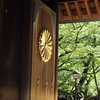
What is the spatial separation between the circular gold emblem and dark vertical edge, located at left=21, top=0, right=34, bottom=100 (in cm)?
36

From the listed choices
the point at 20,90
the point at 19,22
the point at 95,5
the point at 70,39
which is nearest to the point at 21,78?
the point at 20,90

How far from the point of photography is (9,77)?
262 centimetres

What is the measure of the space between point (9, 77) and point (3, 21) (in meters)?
0.73

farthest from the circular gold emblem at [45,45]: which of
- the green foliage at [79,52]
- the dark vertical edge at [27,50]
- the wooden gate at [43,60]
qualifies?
the green foliage at [79,52]

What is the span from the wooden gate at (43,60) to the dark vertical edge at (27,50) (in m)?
0.12

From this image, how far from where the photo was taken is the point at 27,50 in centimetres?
266

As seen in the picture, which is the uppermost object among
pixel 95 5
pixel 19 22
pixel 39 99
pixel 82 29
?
pixel 82 29

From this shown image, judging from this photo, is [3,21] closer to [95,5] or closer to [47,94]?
[47,94]

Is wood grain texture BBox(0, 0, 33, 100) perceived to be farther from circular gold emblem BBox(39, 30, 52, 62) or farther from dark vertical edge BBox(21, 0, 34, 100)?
circular gold emblem BBox(39, 30, 52, 62)

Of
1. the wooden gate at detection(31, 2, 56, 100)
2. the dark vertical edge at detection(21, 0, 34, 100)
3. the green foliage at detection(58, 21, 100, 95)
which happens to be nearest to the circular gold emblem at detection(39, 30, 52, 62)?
the wooden gate at detection(31, 2, 56, 100)

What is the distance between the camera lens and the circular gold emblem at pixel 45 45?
3064 millimetres

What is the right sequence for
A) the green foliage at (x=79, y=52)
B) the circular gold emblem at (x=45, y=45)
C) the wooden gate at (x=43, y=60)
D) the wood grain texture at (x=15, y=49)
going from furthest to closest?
the green foliage at (x=79, y=52)
the circular gold emblem at (x=45, y=45)
the wooden gate at (x=43, y=60)
the wood grain texture at (x=15, y=49)

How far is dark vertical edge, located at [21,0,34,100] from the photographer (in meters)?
2.60

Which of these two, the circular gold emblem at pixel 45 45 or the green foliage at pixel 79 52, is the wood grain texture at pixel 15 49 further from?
the green foliage at pixel 79 52
